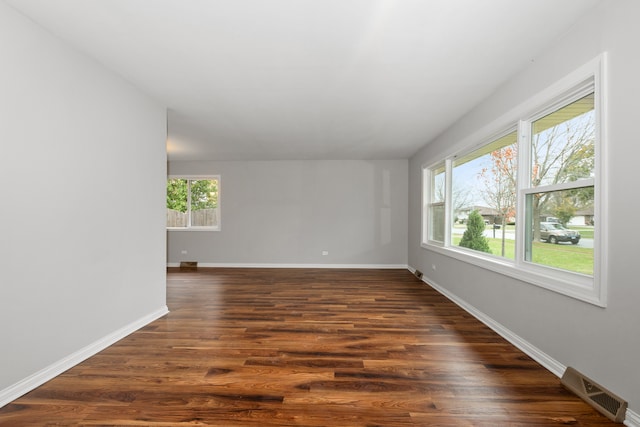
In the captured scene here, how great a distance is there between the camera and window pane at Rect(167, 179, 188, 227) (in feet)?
23.5

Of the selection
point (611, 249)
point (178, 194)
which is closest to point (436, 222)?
point (611, 249)

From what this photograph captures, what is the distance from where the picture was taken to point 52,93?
2.16 meters

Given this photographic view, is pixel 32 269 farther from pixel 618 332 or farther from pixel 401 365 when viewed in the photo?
pixel 618 332

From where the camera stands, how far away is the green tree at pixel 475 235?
3727mm

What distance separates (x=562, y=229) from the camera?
233cm

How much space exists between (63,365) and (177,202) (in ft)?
17.8

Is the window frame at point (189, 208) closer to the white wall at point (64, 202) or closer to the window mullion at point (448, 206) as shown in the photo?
the white wall at point (64, 202)

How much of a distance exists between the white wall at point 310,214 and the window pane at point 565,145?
4270mm

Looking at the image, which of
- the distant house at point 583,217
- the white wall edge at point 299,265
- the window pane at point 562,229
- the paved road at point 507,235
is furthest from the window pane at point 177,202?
the distant house at point 583,217

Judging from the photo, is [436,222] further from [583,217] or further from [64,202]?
[64,202]

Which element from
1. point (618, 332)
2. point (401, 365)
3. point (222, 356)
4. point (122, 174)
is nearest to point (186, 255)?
point (122, 174)

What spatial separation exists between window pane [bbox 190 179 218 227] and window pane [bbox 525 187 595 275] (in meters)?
6.35

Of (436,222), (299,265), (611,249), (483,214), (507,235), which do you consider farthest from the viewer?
(299,265)

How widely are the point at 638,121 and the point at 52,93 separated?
3.83m
